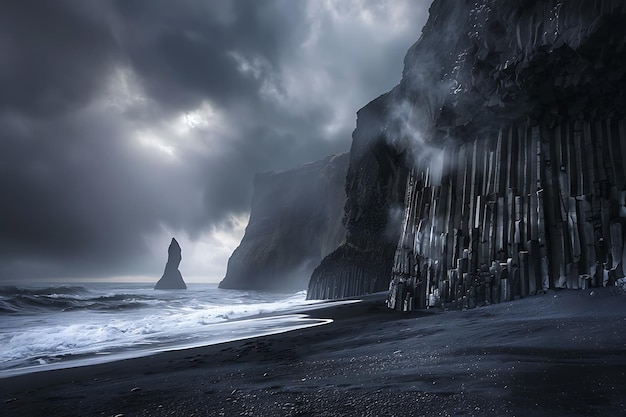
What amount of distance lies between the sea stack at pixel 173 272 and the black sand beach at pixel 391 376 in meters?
95.2

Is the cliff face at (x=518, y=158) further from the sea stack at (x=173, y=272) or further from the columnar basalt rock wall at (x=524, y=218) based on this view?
the sea stack at (x=173, y=272)

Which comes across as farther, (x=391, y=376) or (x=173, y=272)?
(x=173, y=272)

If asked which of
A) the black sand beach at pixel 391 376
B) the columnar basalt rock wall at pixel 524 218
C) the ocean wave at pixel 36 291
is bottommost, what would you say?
the ocean wave at pixel 36 291

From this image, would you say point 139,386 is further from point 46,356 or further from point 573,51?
point 573,51

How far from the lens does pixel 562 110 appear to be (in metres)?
10.2

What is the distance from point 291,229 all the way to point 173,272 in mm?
39727

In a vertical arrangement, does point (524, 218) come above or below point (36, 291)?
above

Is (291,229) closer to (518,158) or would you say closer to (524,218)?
(518,158)

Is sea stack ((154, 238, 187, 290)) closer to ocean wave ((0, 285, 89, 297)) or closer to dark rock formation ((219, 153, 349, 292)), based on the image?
dark rock formation ((219, 153, 349, 292))

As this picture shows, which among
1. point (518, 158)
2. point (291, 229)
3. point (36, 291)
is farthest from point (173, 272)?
point (518, 158)

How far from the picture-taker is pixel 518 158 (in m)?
10.8

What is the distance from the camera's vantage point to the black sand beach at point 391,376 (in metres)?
2.91

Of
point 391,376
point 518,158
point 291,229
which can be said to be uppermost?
point 291,229

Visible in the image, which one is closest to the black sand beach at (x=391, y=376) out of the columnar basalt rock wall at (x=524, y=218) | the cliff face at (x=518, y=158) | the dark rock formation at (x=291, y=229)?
the columnar basalt rock wall at (x=524, y=218)
